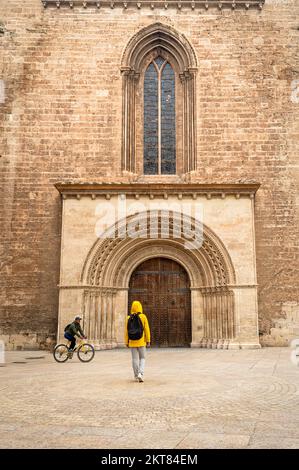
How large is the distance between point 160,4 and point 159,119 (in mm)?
4254

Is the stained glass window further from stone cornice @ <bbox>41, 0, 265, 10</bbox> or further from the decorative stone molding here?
the decorative stone molding

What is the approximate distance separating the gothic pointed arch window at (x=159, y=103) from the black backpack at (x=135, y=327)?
917 cm

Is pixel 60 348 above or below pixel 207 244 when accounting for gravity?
below

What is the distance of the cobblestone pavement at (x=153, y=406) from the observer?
13.9 feet

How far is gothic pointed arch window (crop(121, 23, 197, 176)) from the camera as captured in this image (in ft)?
55.6

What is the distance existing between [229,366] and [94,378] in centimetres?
315

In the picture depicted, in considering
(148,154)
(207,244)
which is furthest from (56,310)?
(148,154)

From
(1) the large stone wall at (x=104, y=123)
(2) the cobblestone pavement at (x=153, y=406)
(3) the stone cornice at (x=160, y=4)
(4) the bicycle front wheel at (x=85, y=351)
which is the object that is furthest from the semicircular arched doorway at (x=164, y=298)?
(3) the stone cornice at (x=160, y=4)

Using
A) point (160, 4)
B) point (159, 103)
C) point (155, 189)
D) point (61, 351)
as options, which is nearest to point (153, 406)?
point (61, 351)

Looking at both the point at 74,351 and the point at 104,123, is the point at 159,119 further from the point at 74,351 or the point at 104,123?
the point at 74,351

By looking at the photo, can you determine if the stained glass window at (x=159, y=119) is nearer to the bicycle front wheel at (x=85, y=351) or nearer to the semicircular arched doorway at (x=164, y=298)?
the semicircular arched doorway at (x=164, y=298)

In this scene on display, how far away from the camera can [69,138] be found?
16.5 metres

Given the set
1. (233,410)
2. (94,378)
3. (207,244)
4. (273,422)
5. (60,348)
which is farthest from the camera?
(207,244)

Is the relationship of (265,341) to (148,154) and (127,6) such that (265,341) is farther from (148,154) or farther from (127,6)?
(127,6)
